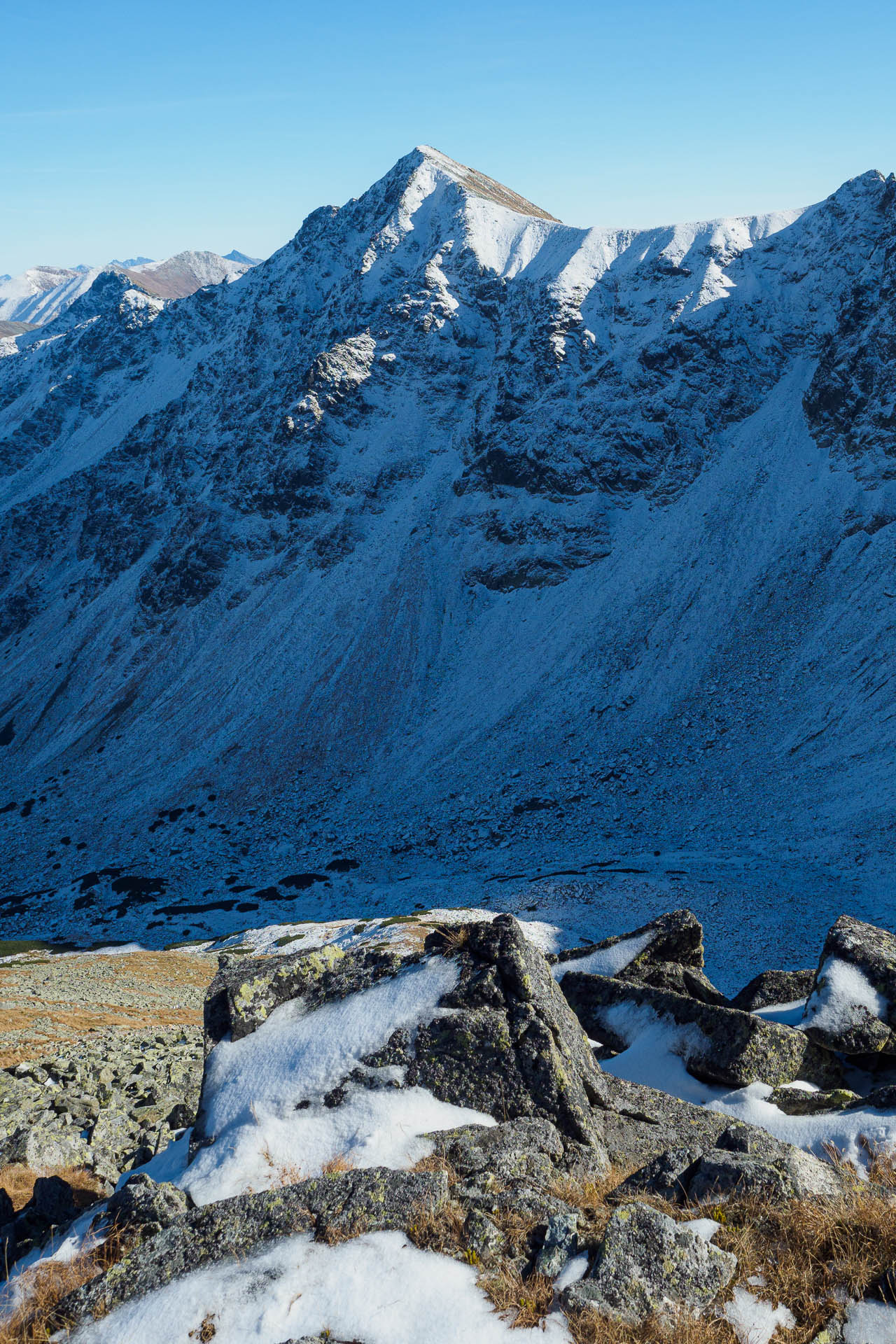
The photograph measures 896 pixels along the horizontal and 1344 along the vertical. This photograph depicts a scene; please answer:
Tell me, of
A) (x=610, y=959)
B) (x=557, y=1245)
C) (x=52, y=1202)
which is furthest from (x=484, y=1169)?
(x=610, y=959)

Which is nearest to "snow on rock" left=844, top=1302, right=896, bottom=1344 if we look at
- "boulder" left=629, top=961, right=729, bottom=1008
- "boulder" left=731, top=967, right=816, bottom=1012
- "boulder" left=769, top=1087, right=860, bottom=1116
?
"boulder" left=769, top=1087, right=860, bottom=1116

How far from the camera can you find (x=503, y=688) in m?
80.4

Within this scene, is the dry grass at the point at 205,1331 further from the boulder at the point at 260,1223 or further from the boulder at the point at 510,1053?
the boulder at the point at 510,1053

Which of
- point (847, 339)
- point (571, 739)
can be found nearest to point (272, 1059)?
point (571, 739)

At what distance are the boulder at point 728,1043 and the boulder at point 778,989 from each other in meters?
2.17

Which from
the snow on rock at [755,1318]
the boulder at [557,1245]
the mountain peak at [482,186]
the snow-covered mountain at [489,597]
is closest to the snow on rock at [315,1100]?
the boulder at [557,1245]

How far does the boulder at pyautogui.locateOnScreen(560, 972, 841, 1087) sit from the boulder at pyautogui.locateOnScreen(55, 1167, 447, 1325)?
5239 mm

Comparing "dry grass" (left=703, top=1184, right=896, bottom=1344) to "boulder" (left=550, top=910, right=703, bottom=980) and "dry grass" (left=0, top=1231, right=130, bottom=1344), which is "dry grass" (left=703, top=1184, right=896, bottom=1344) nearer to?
"dry grass" (left=0, top=1231, right=130, bottom=1344)

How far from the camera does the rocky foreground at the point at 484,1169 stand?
5324mm

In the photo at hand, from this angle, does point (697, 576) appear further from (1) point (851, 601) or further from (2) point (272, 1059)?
(2) point (272, 1059)

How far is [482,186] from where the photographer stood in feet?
467

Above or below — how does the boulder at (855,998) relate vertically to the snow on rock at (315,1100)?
below

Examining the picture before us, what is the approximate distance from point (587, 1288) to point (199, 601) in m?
111

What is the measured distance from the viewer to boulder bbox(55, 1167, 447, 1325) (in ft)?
18.6
